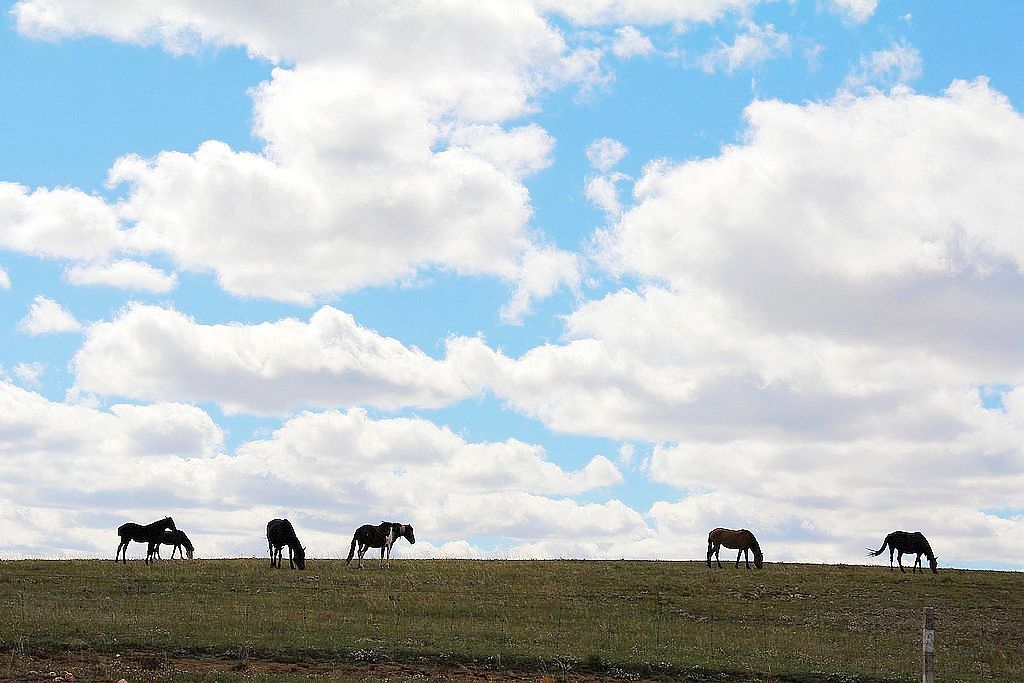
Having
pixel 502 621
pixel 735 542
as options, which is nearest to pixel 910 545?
pixel 735 542

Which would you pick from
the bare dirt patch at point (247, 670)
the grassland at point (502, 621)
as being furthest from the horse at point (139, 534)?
the bare dirt patch at point (247, 670)

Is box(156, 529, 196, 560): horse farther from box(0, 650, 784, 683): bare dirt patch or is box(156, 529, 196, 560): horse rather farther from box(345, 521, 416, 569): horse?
box(0, 650, 784, 683): bare dirt patch

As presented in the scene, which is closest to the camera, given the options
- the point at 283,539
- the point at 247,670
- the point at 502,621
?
the point at 247,670

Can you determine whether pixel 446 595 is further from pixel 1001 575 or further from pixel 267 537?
pixel 1001 575

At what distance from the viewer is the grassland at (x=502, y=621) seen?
26406mm

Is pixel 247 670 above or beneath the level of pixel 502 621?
beneath

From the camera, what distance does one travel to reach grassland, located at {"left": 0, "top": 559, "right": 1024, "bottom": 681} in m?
26.4

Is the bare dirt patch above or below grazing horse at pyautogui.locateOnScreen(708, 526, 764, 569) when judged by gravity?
below

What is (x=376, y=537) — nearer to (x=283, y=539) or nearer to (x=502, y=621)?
(x=283, y=539)

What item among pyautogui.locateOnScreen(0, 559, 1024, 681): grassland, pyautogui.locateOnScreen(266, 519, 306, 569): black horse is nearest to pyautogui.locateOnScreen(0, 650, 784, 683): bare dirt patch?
pyautogui.locateOnScreen(0, 559, 1024, 681): grassland

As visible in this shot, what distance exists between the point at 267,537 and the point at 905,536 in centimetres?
2956

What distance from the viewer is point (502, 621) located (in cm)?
3366

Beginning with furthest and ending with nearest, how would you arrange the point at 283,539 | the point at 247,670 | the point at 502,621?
the point at 283,539
the point at 502,621
the point at 247,670

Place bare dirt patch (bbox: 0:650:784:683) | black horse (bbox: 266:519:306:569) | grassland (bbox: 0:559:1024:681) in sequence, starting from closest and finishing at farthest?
1. bare dirt patch (bbox: 0:650:784:683)
2. grassland (bbox: 0:559:1024:681)
3. black horse (bbox: 266:519:306:569)
